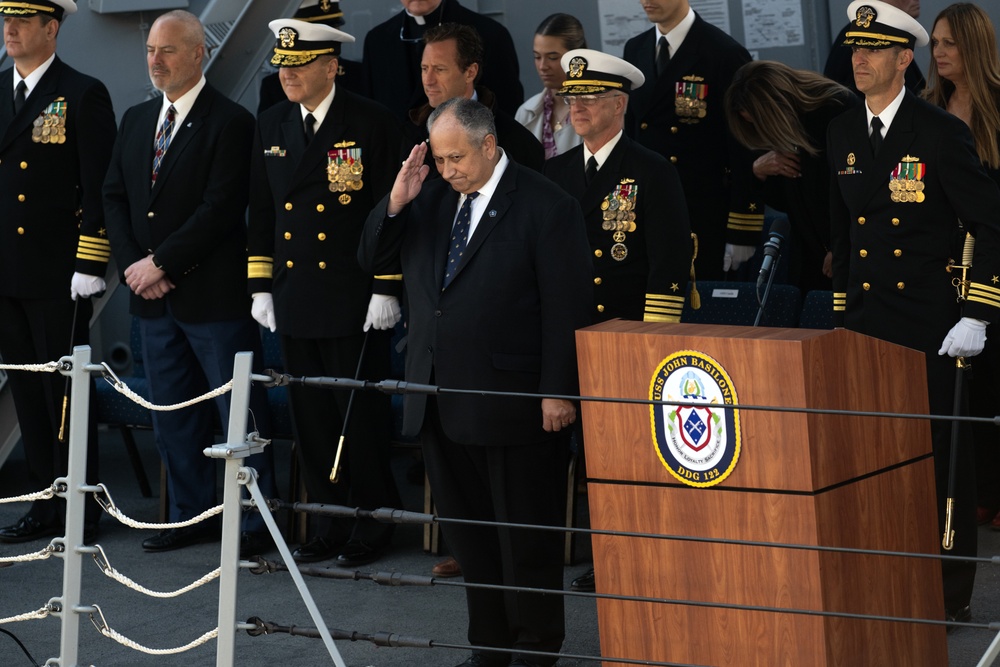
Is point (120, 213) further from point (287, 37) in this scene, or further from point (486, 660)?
point (486, 660)

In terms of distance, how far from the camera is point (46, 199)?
624 cm

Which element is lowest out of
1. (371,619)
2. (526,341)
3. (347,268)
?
(371,619)

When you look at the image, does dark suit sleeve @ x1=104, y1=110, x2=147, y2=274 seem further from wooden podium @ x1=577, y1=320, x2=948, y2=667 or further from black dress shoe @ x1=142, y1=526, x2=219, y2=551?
wooden podium @ x1=577, y1=320, x2=948, y2=667

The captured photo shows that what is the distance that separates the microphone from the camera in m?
5.08

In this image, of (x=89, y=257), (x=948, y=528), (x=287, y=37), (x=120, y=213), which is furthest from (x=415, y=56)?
(x=948, y=528)

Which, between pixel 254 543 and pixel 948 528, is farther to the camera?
pixel 254 543

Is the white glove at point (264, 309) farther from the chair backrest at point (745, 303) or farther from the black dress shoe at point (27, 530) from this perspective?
the chair backrest at point (745, 303)

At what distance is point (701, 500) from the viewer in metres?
3.67

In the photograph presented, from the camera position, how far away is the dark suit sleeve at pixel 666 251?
4.88 meters

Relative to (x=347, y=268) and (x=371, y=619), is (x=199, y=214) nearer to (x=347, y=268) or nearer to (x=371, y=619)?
(x=347, y=268)

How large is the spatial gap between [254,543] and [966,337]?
2.79m

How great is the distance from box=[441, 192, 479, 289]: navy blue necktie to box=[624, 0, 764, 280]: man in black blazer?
1.70 m

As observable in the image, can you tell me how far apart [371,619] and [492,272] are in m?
1.37

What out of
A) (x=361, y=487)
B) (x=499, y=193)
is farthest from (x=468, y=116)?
(x=361, y=487)
